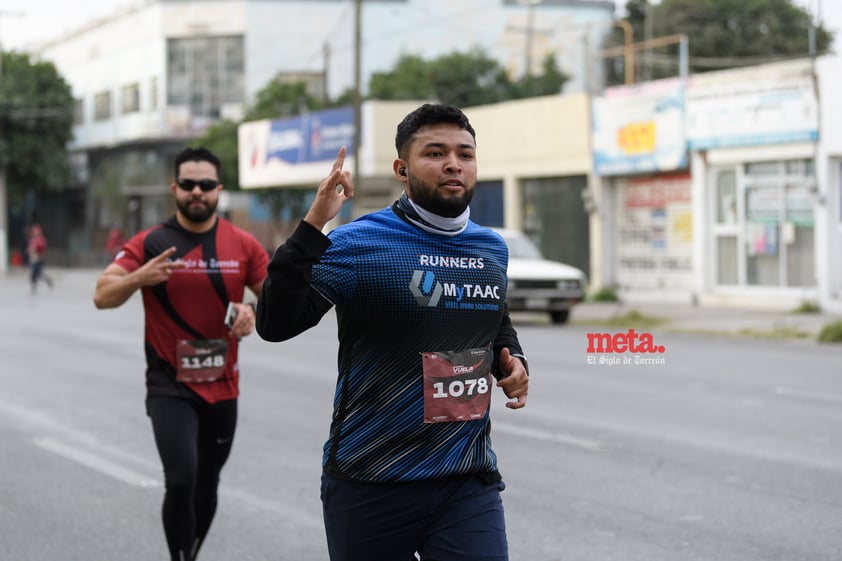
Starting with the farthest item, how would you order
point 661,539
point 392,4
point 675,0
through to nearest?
point 392,4 → point 675,0 → point 661,539

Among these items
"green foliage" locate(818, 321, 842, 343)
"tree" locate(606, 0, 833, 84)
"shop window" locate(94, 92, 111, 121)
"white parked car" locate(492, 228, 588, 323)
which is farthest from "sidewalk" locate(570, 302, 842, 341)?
"shop window" locate(94, 92, 111, 121)

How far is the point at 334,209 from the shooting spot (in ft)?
11.7

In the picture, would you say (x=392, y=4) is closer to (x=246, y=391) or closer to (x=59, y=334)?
(x=59, y=334)

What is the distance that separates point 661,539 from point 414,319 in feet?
11.6

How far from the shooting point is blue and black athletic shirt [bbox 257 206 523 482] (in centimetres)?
374

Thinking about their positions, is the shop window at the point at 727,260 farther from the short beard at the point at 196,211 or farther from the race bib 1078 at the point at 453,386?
the race bib 1078 at the point at 453,386

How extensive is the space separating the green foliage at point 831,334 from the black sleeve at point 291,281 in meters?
15.7

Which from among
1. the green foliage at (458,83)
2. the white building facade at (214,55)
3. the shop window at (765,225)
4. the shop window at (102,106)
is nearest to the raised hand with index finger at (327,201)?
the shop window at (765,225)

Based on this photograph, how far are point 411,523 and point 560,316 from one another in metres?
19.0

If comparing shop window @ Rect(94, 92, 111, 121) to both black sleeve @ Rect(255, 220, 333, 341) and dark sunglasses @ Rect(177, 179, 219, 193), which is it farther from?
black sleeve @ Rect(255, 220, 333, 341)

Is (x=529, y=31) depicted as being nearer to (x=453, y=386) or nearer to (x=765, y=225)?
(x=765, y=225)

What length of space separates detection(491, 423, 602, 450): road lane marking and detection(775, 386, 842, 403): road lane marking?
3115mm

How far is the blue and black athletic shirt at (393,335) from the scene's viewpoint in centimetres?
374

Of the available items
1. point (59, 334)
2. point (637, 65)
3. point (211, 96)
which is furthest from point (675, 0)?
point (59, 334)
